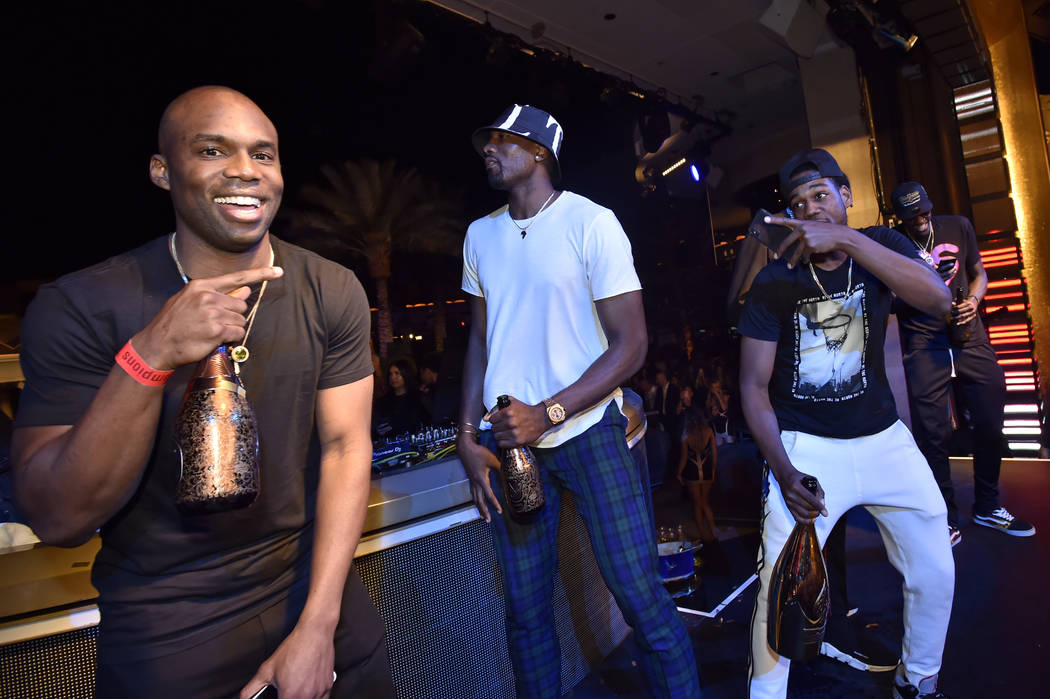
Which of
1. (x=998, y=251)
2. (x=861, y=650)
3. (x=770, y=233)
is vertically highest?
(x=998, y=251)

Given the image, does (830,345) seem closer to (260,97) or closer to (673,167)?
(260,97)

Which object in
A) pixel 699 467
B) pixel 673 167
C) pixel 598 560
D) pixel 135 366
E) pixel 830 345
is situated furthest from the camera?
pixel 673 167

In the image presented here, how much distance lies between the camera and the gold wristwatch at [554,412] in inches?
71.0

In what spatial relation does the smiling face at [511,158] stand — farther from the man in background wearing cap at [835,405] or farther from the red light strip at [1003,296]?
the red light strip at [1003,296]

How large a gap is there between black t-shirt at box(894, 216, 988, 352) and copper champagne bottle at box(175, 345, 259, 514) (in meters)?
4.30

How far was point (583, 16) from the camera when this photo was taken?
26.5 ft

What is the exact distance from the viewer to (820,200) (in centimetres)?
224

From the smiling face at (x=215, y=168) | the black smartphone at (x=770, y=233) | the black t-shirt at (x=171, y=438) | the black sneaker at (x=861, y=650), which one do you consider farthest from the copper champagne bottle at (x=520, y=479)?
the black sneaker at (x=861, y=650)

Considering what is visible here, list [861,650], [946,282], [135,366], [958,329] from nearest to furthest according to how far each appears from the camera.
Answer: [135,366], [861,650], [958,329], [946,282]

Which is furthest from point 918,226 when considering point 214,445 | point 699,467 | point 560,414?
point 214,445

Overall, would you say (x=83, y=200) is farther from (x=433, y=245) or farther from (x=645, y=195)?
(x=645, y=195)

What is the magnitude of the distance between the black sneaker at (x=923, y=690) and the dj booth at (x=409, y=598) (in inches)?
53.7

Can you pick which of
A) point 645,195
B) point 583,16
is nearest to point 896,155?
point 583,16

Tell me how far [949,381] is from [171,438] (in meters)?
4.86
